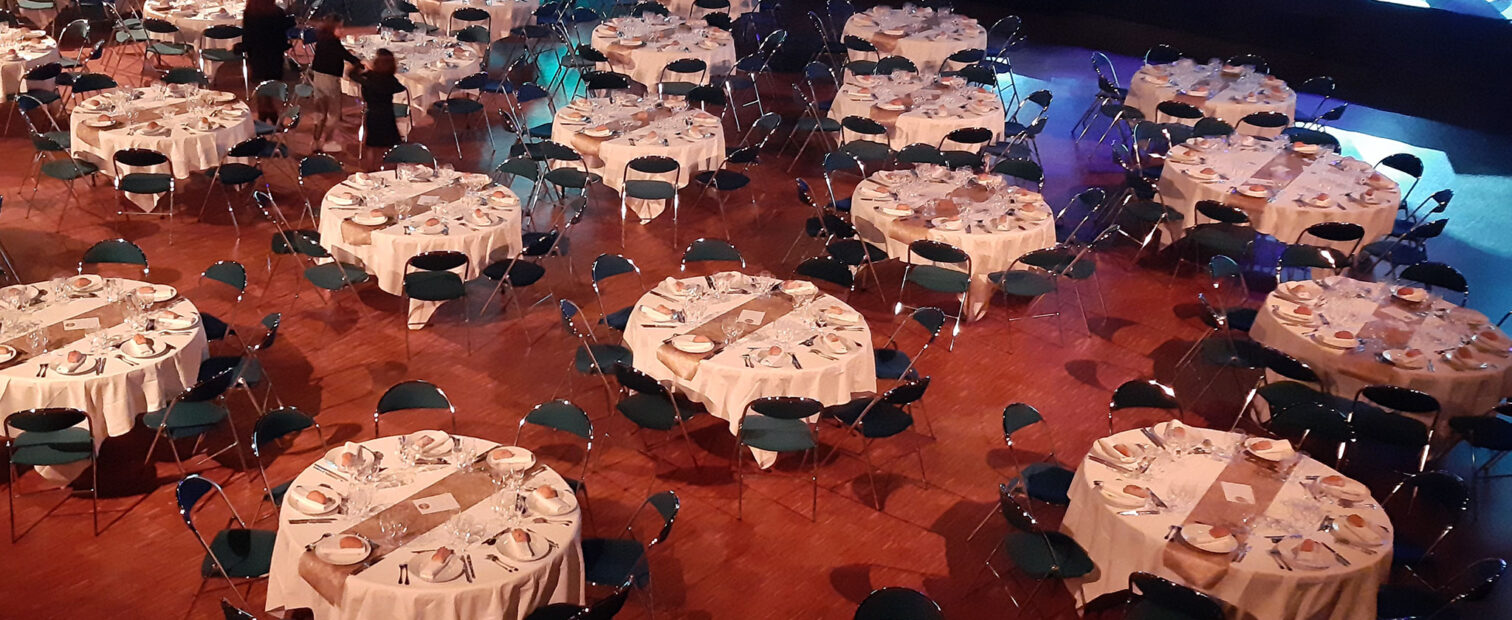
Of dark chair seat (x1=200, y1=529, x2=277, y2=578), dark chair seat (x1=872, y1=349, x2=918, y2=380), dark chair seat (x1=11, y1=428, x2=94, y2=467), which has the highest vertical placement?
dark chair seat (x1=200, y1=529, x2=277, y2=578)

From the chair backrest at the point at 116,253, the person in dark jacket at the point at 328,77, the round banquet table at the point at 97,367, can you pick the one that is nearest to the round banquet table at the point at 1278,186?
the person in dark jacket at the point at 328,77

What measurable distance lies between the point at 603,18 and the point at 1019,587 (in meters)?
10.4

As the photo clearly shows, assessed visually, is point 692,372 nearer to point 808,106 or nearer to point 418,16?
point 808,106

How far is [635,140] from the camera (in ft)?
32.2

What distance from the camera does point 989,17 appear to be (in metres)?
17.3

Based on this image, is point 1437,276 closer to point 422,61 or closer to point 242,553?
point 242,553

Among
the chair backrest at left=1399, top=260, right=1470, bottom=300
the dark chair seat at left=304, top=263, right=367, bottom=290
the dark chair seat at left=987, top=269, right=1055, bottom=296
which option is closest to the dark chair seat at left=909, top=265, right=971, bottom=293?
the dark chair seat at left=987, top=269, right=1055, bottom=296

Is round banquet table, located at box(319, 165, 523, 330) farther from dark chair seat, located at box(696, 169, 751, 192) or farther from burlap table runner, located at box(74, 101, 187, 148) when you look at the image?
burlap table runner, located at box(74, 101, 187, 148)

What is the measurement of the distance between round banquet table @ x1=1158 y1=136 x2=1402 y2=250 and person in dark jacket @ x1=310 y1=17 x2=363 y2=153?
7.11 metres

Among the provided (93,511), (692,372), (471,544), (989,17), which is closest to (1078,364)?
(692,372)

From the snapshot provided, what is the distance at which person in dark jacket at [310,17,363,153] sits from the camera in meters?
10.6

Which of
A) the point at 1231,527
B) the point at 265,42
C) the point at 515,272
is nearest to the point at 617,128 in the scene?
the point at 515,272

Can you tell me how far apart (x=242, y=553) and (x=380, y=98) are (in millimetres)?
5841

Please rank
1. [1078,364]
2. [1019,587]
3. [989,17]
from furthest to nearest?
[989,17] < [1078,364] < [1019,587]
